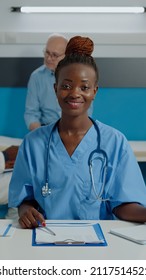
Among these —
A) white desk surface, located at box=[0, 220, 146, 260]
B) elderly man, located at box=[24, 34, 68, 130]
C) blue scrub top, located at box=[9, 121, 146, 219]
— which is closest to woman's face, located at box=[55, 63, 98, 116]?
blue scrub top, located at box=[9, 121, 146, 219]

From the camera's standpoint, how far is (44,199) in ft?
5.41

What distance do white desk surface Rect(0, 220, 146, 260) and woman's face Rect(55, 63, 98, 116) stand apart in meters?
0.46

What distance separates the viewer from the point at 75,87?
5.45 ft

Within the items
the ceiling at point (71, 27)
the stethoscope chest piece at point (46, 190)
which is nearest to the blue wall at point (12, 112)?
the ceiling at point (71, 27)

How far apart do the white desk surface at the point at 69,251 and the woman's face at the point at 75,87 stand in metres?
0.46

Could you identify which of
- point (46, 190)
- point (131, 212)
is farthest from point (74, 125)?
point (131, 212)

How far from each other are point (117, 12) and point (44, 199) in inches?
106

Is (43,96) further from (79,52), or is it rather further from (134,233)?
(134,233)

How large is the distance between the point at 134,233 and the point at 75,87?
51cm

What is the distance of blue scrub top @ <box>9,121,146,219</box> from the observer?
164 centimetres

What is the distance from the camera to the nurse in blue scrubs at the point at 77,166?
1641mm

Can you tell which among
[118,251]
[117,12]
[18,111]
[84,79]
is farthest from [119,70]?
[118,251]

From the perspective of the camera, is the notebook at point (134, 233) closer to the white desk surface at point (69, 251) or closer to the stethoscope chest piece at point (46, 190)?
the white desk surface at point (69, 251)
